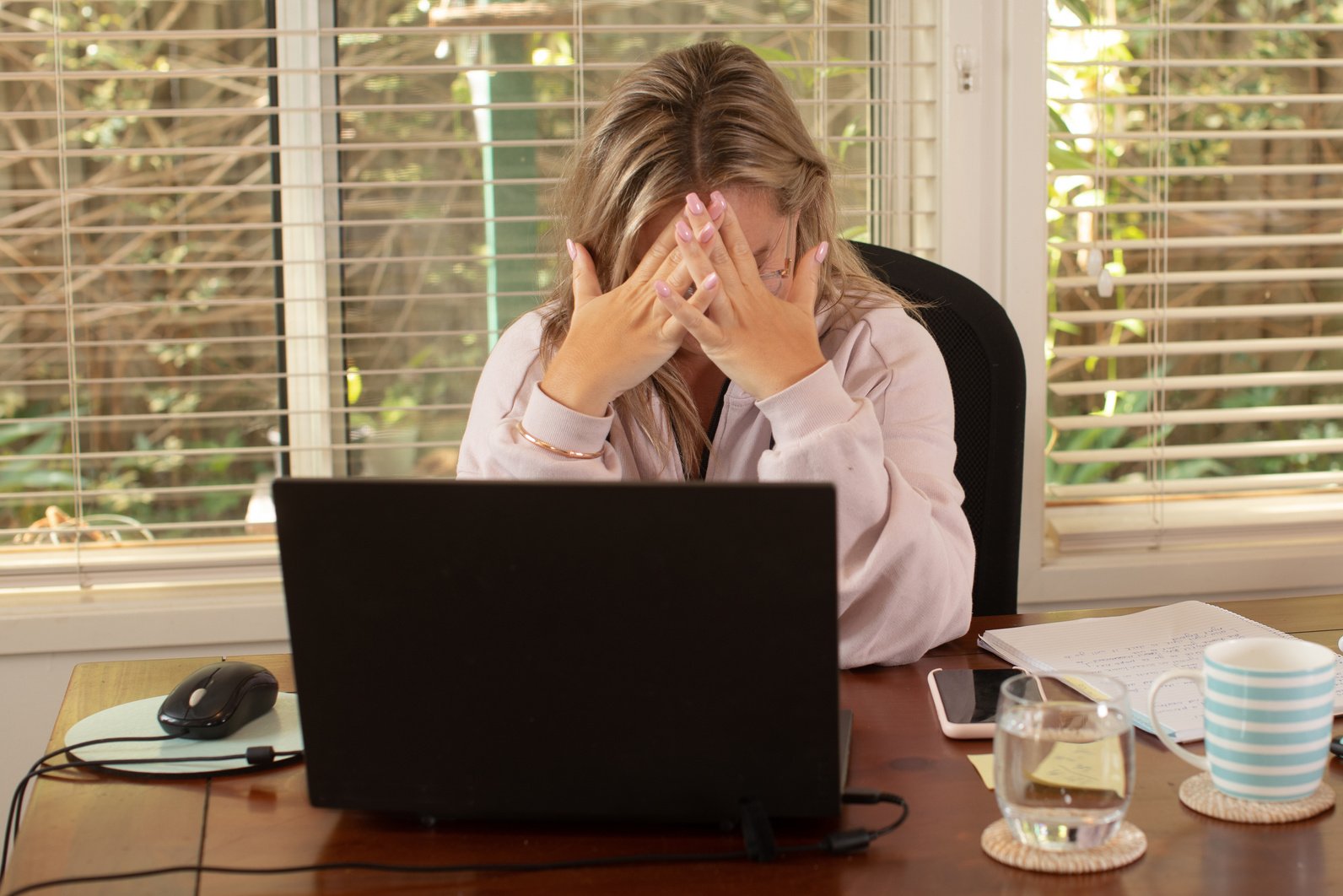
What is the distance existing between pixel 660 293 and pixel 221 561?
112 centimetres

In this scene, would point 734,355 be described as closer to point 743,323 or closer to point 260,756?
point 743,323

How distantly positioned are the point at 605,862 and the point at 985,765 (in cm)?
30

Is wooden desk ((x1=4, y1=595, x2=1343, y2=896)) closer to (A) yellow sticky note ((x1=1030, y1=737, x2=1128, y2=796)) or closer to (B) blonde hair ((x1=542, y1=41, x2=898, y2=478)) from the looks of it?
(A) yellow sticky note ((x1=1030, y1=737, x2=1128, y2=796))

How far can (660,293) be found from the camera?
4.03 ft

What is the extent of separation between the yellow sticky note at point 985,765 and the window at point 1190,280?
4.13ft

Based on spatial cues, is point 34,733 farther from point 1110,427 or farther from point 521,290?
point 1110,427

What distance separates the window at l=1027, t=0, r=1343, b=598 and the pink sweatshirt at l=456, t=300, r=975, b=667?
0.78m

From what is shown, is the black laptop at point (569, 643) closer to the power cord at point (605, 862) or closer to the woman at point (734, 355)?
the power cord at point (605, 862)

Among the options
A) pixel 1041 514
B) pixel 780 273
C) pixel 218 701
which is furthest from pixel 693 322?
pixel 1041 514

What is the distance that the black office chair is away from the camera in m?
1.48

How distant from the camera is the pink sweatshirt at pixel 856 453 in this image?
3.82 feet

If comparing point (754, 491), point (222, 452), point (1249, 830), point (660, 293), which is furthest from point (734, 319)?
point (222, 452)

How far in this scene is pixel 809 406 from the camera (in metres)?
1.19

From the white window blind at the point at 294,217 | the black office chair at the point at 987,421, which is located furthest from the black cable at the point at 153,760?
the white window blind at the point at 294,217
